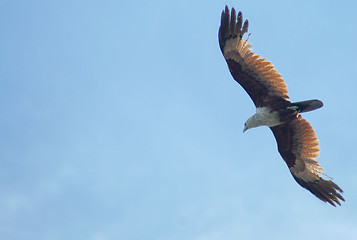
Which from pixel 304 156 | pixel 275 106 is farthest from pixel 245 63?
pixel 304 156

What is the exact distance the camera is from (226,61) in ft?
41.9

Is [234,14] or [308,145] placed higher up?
[234,14]

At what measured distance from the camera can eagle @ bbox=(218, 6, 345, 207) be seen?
12.6 metres

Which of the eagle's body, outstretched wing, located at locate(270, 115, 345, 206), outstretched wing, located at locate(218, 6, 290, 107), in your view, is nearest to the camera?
outstretched wing, located at locate(218, 6, 290, 107)

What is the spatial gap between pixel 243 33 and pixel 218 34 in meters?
0.59

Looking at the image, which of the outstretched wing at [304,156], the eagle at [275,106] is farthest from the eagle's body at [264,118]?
the outstretched wing at [304,156]

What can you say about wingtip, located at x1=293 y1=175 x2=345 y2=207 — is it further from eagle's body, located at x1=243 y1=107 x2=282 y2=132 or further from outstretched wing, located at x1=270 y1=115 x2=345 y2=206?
eagle's body, located at x1=243 y1=107 x2=282 y2=132

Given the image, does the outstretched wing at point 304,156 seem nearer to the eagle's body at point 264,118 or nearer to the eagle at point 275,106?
the eagle at point 275,106

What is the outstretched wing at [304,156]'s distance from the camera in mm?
13211

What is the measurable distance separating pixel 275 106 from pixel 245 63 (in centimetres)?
128

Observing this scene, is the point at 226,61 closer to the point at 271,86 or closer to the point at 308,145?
the point at 271,86

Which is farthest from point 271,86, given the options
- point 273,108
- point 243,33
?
point 243,33

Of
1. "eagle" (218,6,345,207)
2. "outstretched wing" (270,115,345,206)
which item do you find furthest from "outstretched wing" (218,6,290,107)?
"outstretched wing" (270,115,345,206)

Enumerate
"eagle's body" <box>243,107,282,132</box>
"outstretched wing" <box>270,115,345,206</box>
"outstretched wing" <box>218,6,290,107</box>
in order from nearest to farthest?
1. "outstretched wing" <box>218,6,290,107</box>
2. "eagle's body" <box>243,107,282,132</box>
3. "outstretched wing" <box>270,115,345,206</box>
